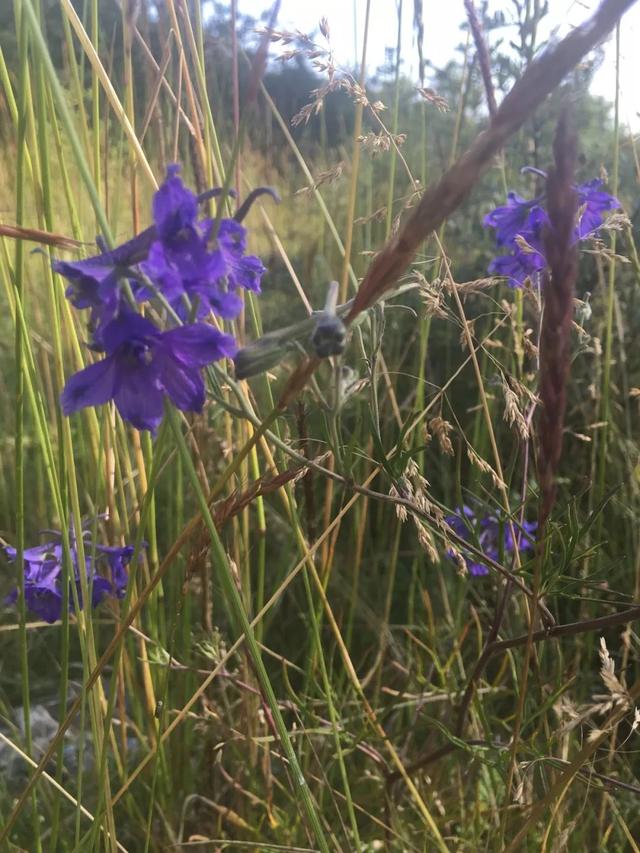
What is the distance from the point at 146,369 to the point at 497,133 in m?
0.27

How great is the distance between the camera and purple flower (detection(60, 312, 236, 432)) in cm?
46

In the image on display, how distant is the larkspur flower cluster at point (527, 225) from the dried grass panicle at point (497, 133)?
474mm

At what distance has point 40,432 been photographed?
2.51 ft

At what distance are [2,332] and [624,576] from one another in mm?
1918

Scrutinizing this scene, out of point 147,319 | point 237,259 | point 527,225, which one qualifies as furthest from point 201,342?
point 527,225

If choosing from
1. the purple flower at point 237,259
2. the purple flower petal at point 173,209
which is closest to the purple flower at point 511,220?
the purple flower at point 237,259

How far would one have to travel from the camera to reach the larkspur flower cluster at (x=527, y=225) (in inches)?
32.1

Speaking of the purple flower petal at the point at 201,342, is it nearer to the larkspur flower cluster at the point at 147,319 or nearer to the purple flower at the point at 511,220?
the larkspur flower cluster at the point at 147,319

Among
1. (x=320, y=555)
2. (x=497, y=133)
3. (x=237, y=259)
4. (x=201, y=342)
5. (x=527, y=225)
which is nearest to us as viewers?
(x=497, y=133)

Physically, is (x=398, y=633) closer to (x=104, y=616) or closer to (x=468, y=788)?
(x=468, y=788)

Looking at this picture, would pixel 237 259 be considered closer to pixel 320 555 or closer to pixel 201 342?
pixel 201 342

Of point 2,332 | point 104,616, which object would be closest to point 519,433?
point 104,616

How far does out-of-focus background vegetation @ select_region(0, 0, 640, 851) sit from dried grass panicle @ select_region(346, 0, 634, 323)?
6 cm

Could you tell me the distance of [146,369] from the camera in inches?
18.9
